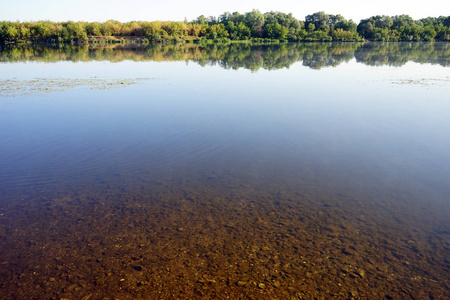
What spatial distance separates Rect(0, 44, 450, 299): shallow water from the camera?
449cm

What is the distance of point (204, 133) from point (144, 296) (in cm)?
706

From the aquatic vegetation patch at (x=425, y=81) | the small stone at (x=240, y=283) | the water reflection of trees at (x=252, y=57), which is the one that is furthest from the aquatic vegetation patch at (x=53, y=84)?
the aquatic vegetation patch at (x=425, y=81)

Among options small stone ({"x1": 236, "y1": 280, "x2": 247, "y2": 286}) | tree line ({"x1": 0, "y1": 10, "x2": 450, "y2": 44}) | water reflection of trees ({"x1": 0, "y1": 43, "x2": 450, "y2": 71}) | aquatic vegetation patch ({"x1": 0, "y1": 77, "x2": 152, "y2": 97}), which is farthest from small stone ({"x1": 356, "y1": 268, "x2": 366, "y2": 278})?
tree line ({"x1": 0, "y1": 10, "x2": 450, "y2": 44})

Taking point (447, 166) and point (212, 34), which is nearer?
point (447, 166)

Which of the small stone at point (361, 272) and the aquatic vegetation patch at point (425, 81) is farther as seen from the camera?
the aquatic vegetation patch at point (425, 81)

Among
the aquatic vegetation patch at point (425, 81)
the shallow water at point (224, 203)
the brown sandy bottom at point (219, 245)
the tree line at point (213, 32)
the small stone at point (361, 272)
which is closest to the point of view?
the brown sandy bottom at point (219, 245)

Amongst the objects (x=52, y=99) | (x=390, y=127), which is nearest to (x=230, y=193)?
(x=390, y=127)

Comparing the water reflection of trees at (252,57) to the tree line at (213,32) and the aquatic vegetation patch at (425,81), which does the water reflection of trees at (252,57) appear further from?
the tree line at (213,32)

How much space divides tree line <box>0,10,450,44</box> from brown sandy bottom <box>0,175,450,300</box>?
93.3 metres

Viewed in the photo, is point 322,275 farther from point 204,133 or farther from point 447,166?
point 204,133

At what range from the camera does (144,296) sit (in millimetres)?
4188

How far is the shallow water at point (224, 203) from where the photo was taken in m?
4.49

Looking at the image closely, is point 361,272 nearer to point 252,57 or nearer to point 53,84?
point 53,84

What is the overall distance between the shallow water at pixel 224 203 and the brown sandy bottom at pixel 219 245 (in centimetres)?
2
